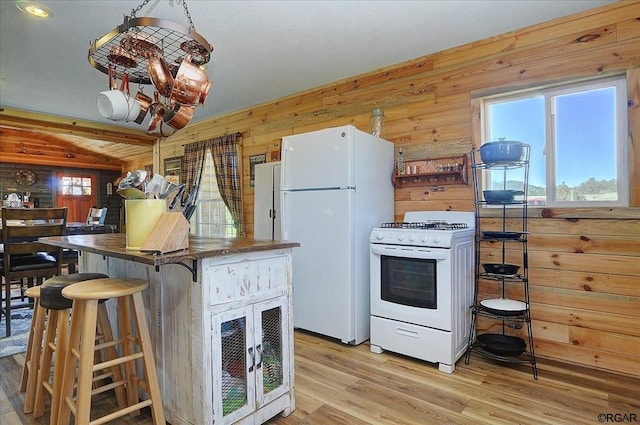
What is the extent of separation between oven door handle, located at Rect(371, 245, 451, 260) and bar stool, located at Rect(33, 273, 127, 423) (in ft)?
5.93

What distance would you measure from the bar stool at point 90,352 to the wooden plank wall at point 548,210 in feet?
7.71

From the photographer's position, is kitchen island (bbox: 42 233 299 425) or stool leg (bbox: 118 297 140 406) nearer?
kitchen island (bbox: 42 233 299 425)

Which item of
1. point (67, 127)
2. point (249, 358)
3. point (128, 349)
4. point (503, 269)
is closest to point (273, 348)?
point (249, 358)

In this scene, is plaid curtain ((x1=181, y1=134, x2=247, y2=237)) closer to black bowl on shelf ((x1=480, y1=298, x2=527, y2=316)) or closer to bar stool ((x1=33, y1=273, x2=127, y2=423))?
bar stool ((x1=33, y1=273, x2=127, y2=423))

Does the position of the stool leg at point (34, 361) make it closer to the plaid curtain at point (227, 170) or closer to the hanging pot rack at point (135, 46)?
the hanging pot rack at point (135, 46)

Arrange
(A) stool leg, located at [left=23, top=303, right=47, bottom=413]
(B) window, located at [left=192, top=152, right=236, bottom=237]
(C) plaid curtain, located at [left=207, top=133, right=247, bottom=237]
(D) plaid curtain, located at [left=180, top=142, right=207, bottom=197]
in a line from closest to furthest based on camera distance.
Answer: (A) stool leg, located at [left=23, top=303, right=47, bottom=413] → (C) plaid curtain, located at [left=207, top=133, right=247, bottom=237] → (B) window, located at [left=192, top=152, right=236, bottom=237] → (D) plaid curtain, located at [left=180, top=142, right=207, bottom=197]

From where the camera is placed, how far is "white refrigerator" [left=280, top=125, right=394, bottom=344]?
284cm

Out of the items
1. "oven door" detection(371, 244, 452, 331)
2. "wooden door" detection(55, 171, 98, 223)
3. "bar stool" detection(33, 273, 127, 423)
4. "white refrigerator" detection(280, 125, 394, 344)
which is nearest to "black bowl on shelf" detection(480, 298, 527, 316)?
"oven door" detection(371, 244, 452, 331)

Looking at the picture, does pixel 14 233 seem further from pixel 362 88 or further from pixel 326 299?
pixel 362 88

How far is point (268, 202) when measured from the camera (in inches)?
149

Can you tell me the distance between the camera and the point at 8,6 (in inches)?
92.3

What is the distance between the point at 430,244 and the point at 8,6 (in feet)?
10.5

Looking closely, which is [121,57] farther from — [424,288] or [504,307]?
[504,307]

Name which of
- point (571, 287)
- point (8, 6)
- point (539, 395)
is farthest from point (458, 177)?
point (8, 6)
